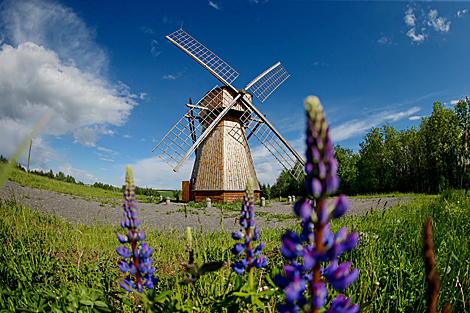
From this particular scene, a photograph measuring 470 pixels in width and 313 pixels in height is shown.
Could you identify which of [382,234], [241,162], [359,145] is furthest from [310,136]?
[359,145]

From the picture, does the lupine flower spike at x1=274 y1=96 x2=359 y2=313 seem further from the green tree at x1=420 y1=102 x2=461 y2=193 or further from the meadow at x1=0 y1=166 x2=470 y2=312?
the green tree at x1=420 y1=102 x2=461 y2=193

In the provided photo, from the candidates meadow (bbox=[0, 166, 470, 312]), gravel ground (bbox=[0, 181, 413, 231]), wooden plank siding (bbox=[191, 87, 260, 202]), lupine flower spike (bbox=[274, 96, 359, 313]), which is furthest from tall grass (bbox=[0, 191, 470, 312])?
wooden plank siding (bbox=[191, 87, 260, 202])

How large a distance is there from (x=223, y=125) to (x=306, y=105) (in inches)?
721

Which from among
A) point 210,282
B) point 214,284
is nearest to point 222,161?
point 210,282

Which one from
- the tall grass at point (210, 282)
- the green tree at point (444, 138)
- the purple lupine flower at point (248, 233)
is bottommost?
the tall grass at point (210, 282)

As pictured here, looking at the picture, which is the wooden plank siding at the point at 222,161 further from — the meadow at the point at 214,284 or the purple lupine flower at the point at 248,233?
the purple lupine flower at the point at 248,233

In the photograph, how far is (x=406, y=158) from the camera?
1455 inches

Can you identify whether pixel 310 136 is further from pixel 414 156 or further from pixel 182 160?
pixel 414 156

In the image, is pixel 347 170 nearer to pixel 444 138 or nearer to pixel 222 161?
pixel 444 138

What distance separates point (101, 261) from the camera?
3500mm

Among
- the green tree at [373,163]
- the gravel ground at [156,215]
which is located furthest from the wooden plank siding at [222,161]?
the green tree at [373,163]

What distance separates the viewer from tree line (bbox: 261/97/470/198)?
27.8m

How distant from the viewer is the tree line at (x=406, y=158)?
91.2 feet

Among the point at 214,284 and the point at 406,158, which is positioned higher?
the point at 406,158
